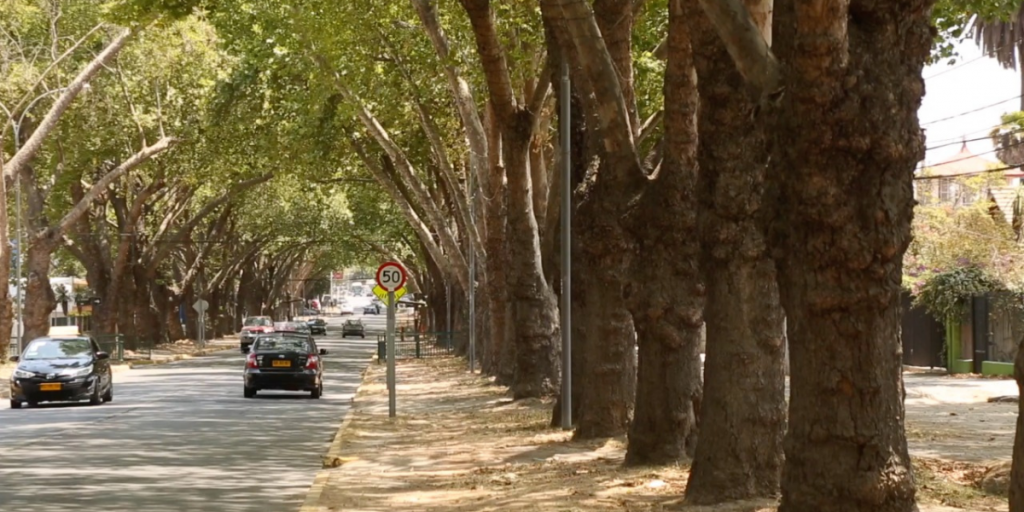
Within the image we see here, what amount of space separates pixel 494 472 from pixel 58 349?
690 inches

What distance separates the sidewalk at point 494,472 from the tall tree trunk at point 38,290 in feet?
77.5

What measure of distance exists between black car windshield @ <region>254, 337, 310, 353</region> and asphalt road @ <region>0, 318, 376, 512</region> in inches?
41.2

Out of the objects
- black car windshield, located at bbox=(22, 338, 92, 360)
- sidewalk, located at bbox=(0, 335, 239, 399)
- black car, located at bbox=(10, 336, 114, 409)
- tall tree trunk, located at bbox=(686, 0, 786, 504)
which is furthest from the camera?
sidewalk, located at bbox=(0, 335, 239, 399)

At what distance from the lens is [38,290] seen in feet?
158

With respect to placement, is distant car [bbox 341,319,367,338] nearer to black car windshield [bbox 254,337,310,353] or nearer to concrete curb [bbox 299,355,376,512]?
black car windshield [bbox 254,337,310,353]

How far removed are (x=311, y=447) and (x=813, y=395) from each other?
12.1 metres

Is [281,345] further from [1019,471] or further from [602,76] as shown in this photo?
[1019,471]

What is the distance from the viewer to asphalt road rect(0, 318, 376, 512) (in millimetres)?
14242

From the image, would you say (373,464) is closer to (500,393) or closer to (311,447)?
(311,447)

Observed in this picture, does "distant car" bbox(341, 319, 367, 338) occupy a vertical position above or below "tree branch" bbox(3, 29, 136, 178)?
below

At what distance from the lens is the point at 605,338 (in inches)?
719

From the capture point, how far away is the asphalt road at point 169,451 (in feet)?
46.7

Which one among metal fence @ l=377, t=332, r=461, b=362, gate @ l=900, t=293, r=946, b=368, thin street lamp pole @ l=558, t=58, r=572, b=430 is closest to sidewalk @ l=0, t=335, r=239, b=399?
metal fence @ l=377, t=332, r=461, b=362

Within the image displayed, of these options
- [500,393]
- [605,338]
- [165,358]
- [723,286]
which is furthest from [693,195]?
[165,358]
